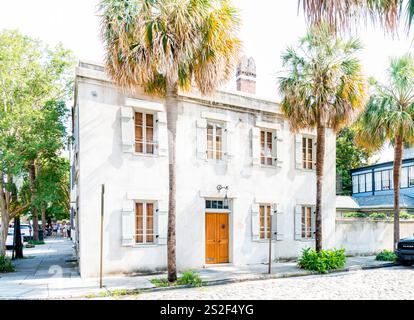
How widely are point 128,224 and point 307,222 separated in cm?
808

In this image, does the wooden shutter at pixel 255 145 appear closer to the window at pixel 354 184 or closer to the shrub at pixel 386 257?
the shrub at pixel 386 257

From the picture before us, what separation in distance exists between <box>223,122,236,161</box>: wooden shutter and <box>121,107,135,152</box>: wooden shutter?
12.0ft

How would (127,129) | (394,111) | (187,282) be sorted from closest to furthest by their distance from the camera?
1. (187,282)
2. (127,129)
3. (394,111)

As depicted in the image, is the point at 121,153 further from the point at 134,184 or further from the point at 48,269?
the point at 48,269

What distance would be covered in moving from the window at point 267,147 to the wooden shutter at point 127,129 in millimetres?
5570

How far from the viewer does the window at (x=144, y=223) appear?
13.9m

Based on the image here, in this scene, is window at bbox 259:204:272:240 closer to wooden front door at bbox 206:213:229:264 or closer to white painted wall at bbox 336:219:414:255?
wooden front door at bbox 206:213:229:264

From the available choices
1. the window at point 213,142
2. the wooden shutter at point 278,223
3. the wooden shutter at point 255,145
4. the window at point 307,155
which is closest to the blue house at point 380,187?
the window at point 307,155

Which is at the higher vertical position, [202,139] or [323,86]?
[323,86]

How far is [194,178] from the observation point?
15000mm

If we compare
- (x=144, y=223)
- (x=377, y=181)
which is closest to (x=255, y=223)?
(x=144, y=223)

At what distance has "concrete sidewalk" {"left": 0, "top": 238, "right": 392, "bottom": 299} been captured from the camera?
10.6 metres

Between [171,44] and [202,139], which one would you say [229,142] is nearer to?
[202,139]
